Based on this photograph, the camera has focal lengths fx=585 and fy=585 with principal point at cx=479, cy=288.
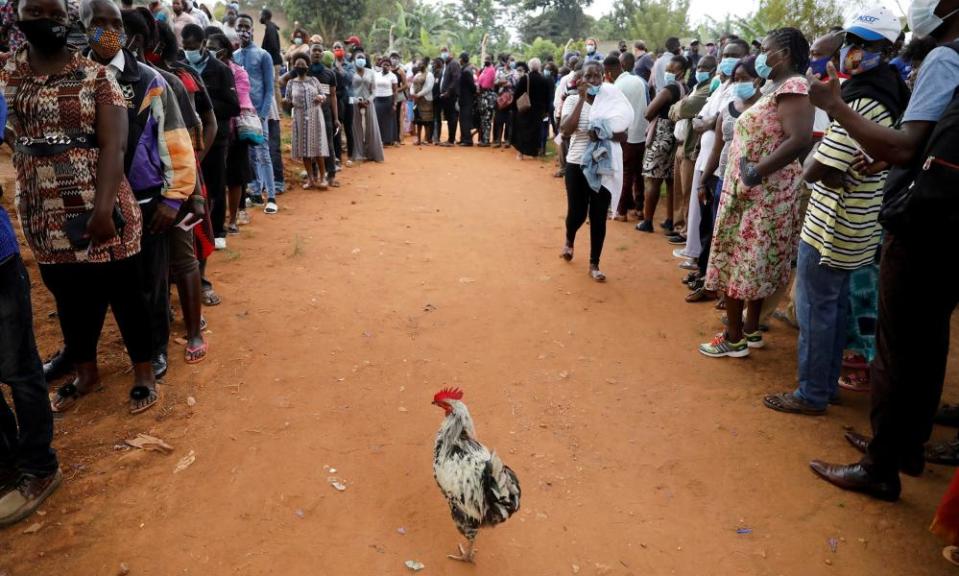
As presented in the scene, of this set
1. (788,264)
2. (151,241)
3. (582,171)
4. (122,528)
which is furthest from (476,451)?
(582,171)

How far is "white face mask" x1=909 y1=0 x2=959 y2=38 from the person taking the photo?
2.37 m

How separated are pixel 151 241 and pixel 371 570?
209 centimetres

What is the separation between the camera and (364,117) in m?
11.1

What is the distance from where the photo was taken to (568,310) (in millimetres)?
4930

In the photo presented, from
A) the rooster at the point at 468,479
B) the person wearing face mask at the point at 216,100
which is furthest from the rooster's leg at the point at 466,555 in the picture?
the person wearing face mask at the point at 216,100

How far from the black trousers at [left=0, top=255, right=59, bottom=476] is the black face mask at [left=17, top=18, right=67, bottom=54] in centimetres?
90

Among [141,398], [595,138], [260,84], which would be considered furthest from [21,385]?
[260,84]

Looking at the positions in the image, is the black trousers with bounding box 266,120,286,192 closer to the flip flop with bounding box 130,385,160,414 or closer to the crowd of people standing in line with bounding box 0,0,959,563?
the crowd of people standing in line with bounding box 0,0,959,563

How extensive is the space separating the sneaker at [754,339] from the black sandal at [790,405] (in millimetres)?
685

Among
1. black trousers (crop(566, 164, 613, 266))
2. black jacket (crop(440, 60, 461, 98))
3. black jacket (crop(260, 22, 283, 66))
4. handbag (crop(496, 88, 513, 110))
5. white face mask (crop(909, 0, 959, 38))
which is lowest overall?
black trousers (crop(566, 164, 613, 266))

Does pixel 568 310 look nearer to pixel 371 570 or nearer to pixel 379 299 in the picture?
pixel 379 299

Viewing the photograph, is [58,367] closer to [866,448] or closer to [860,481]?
[860,481]

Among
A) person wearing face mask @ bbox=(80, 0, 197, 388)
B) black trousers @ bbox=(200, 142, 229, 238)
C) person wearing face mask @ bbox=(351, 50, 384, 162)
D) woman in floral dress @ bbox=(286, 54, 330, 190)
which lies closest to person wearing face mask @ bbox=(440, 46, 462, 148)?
person wearing face mask @ bbox=(351, 50, 384, 162)

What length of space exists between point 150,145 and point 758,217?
354 cm
